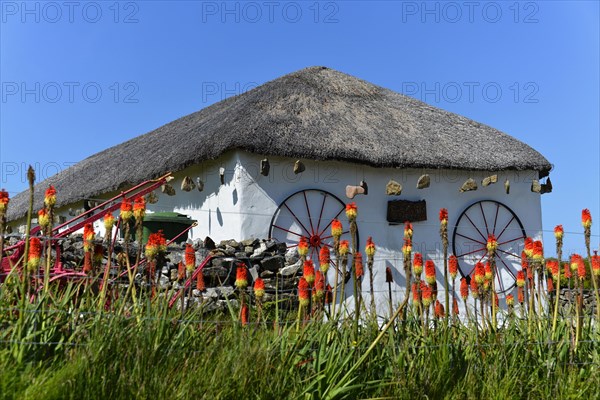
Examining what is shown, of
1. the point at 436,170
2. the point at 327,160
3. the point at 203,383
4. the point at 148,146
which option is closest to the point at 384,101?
the point at 436,170

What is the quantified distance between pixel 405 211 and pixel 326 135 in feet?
6.01

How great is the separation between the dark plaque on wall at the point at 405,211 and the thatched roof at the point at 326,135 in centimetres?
64

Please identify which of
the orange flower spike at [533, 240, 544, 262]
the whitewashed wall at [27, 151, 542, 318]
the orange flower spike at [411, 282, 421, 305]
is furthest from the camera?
the whitewashed wall at [27, 151, 542, 318]

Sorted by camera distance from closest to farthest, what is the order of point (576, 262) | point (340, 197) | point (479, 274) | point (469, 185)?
point (479, 274) → point (576, 262) → point (340, 197) → point (469, 185)

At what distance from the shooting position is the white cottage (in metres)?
10.6

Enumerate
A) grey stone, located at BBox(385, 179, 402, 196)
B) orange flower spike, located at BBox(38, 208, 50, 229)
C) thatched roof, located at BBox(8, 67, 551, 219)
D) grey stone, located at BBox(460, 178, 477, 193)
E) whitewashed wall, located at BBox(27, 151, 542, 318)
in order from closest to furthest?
orange flower spike, located at BBox(38, 208, 50, 229), whitewashed wall, located at BBox(27, 151, 542, 318), thatched roof, located at BBox(8, 67, 551, 219), grey stone, located at BBox(385, 179, 402, 196), grey stone, located at BBox(460, 178, 477, 193)

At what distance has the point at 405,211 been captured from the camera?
11492 millimetres

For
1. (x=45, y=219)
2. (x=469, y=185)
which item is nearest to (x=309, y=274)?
(x=45, y=219)

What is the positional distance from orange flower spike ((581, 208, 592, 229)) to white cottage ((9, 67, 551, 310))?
5998 mm

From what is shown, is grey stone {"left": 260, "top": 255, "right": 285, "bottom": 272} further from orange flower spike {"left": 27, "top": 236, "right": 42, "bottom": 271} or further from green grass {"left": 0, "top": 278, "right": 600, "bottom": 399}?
orange flower spike {"left": 27, "top": 236, "right": 42, "bottom": 271}

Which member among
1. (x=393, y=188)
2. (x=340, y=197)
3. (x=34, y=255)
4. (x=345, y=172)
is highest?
(x=345, y=172)

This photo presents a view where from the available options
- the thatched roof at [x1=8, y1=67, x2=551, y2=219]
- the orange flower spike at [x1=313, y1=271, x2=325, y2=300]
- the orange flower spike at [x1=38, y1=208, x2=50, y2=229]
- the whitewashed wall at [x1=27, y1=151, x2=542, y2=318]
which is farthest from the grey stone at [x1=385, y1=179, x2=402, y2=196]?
the orange flower spike at [x1=38, y1=208, x2=50, y2=229]

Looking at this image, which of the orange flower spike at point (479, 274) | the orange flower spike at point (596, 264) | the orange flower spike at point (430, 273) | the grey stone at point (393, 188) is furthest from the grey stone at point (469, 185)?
the orange flower spike at point (430, 273)

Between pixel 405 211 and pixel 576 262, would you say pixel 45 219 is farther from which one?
pixel 405 211
